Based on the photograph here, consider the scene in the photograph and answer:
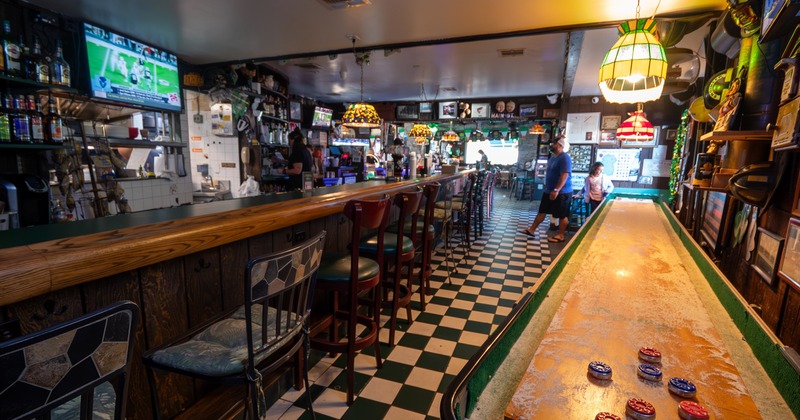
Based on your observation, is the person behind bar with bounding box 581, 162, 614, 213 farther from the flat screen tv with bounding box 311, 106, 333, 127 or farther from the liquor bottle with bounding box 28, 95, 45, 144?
the liquor bottle with bounding box 28, 95, 45, 144

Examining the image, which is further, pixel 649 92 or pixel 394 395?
pixel 649 92

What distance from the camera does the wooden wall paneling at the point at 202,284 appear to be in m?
1.69

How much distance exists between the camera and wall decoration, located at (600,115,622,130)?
8.77 m

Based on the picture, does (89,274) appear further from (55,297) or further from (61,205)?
(61,205)

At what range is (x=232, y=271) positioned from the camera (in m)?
1.93

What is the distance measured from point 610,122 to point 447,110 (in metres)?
4.08

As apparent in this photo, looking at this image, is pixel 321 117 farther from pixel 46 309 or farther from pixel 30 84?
pixel 46 309

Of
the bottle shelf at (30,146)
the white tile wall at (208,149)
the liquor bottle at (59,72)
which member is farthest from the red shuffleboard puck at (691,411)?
the white tile wall at (208,149)

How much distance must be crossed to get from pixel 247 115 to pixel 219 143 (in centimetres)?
67

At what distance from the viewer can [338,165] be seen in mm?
10156

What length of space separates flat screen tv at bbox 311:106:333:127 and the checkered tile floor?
5652mm

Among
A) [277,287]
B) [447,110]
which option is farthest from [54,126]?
[447,110]

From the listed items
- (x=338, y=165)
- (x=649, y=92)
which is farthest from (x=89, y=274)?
(x=338, y=165)

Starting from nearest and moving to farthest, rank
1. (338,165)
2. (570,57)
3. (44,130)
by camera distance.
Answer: (44,130), (570,57), (338,165)
